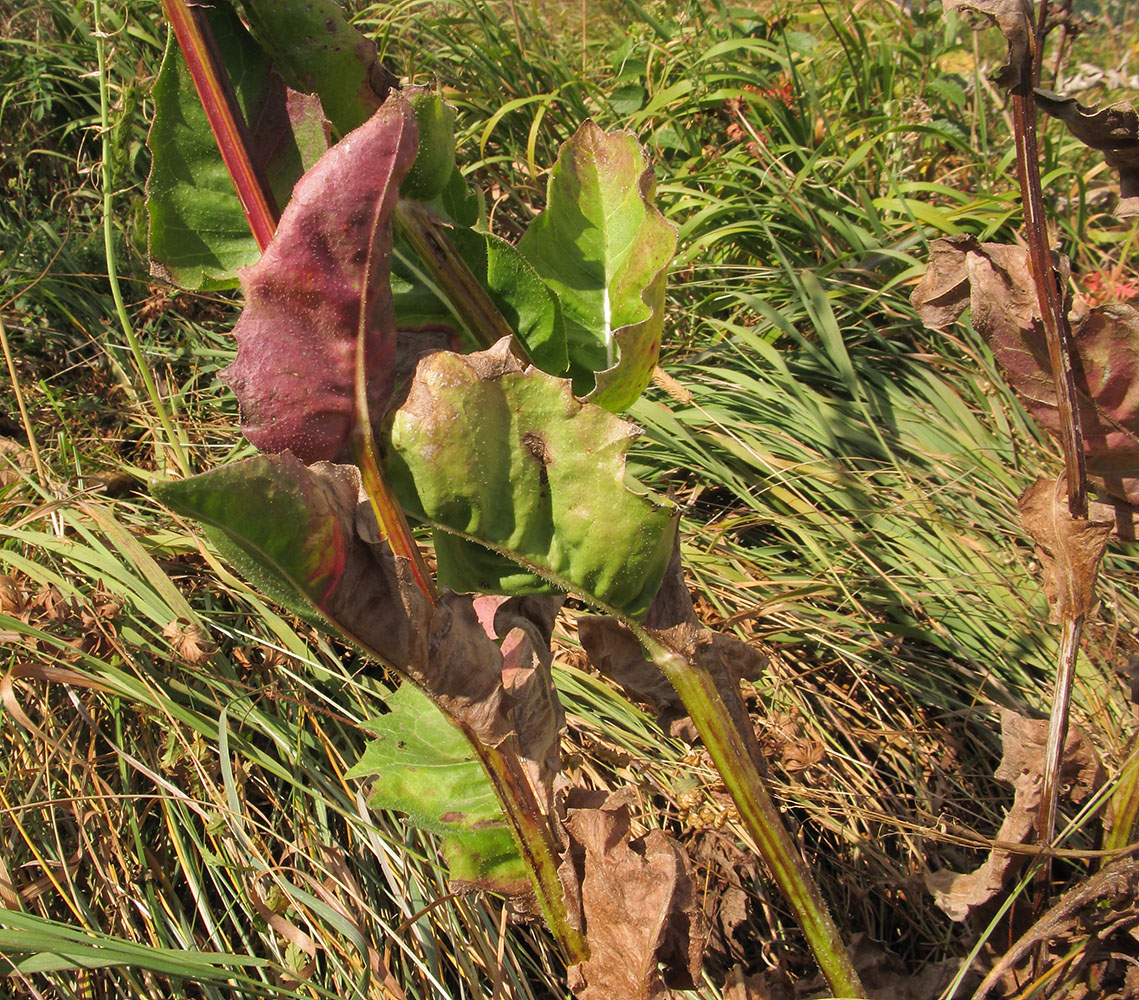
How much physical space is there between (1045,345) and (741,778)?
506mm

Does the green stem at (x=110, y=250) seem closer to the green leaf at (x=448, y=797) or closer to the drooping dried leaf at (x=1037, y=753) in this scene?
the green leaf at (x=448, y=797)

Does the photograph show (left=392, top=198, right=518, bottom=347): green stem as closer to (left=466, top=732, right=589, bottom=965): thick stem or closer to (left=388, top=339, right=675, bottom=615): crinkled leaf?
(left=388, top=339, right=675, bottom=615): crinkled leaf

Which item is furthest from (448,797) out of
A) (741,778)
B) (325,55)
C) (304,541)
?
(325,55)

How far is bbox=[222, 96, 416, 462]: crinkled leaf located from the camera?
24.6 inches

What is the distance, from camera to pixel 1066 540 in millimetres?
870

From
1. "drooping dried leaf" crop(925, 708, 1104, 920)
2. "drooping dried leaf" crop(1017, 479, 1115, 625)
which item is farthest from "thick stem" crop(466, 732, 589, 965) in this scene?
"drooping dried leaf" crop(1017, 479, 1115, 625)

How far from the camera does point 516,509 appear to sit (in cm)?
72

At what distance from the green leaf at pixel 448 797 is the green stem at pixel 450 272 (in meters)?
0.40

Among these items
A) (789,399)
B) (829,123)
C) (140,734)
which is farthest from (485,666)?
(829,123)

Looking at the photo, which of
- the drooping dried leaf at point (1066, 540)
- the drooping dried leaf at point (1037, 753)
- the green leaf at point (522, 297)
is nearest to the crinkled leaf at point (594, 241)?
the green leaf at point (522, 297)

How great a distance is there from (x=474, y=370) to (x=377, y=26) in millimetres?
2462

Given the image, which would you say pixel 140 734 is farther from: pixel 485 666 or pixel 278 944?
pixel 485 666

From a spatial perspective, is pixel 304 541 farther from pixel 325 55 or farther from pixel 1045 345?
pixel 1045 345

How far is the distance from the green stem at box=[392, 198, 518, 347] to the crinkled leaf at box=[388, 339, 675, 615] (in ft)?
0.34
